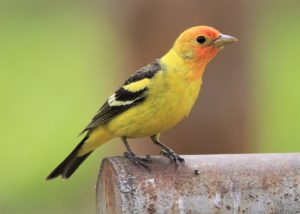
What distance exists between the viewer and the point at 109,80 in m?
11.7

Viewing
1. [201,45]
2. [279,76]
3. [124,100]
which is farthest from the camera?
[279,76]

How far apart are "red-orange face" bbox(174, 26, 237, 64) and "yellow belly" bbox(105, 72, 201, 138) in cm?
25

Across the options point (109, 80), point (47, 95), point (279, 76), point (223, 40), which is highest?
point (223, 40)

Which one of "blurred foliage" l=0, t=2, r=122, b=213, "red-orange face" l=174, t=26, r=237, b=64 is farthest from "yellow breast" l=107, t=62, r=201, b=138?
"blurred foliage" l=0, t=2, r=122, b=213

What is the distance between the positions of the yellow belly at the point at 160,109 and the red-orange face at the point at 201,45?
0.25 metres

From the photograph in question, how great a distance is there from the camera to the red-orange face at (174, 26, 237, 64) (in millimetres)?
5730

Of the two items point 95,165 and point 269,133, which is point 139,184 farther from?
point 269,133

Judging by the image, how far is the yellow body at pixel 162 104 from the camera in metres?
5.39

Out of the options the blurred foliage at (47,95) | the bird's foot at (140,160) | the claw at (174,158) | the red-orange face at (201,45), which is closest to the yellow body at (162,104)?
the red-orange face at (201,45)

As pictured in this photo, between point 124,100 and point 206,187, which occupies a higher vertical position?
point 124,100

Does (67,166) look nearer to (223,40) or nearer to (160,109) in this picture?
(160,109)

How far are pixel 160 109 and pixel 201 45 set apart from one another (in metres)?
0.58

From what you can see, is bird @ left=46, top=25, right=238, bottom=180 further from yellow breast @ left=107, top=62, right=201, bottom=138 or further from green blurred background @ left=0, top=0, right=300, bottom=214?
green blurred background @ left=0, top=0, right=300, bottom=214

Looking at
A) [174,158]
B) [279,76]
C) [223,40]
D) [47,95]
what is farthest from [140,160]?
[279,76]
